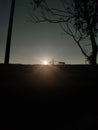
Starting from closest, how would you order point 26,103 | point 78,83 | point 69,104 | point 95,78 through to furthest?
1. point 26,103
2. point 69,104
3. point 78,83
4. point 95,78

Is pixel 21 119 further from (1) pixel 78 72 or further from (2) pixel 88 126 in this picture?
(1) pixel 78 72

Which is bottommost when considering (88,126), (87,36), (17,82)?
(88,126)

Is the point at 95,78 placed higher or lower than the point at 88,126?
higher

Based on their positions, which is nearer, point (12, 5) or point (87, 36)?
point (12, 5)

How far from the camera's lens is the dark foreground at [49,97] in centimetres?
451

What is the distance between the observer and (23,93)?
5.81 metres

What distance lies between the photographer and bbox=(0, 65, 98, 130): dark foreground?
14.8 feet

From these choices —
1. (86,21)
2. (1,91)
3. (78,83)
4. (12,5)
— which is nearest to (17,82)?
(1,91)

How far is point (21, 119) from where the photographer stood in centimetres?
445

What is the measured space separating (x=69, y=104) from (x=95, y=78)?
9.46 feet

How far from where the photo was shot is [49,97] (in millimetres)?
5805

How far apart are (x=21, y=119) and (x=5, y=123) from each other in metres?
0.38

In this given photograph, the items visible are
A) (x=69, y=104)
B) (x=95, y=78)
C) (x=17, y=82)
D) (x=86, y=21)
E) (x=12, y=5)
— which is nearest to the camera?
(x=69, y=104)

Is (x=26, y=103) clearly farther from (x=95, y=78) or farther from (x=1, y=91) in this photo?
(x=95, y=78)
